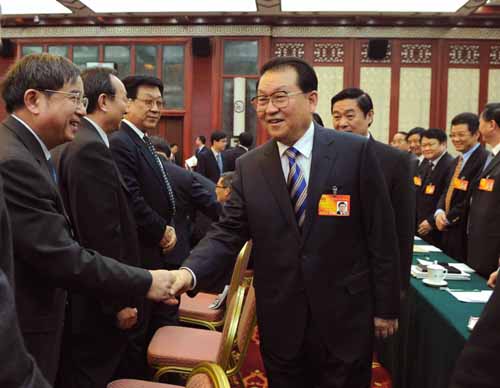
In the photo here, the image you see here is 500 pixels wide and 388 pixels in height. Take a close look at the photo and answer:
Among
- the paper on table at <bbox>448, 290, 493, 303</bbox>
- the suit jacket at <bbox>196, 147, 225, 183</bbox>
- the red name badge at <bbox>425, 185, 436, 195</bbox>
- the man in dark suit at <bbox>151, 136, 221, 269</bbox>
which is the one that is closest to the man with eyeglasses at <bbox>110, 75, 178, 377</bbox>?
the man in dark suit at <bbox>151, 136, 221, 269</bbox>

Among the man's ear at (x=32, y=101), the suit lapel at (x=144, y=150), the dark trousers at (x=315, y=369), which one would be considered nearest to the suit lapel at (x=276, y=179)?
the dark trousers at (x=315, y=369)

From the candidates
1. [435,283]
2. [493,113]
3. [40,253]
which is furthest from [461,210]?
[40,253]

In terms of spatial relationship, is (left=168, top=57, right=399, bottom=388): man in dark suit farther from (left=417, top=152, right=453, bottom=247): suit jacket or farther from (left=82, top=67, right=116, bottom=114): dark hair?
(left=417, top=152, right=453, bottom=247): suit jacket

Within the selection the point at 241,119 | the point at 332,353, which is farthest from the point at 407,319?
the point at 241,119

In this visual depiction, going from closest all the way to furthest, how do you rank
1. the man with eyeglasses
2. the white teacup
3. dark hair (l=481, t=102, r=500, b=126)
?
Answer: the white teacup, the man with eyeglasses, dark hair (l=481, t=102, r=500, b=126)

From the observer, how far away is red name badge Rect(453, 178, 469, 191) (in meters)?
4.00

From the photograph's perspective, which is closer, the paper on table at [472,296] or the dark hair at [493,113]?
the paper on table at [472,296]

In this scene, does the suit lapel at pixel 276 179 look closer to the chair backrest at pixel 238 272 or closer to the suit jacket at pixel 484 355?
the chair backrest at pixel 238 272

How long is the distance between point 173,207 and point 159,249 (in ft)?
0.83

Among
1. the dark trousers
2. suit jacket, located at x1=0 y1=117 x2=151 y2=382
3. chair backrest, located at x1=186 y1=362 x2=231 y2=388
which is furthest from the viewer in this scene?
the dark trousers

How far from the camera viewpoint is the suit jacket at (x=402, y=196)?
2305 millimetres

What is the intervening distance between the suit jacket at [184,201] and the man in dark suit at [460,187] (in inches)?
81.8

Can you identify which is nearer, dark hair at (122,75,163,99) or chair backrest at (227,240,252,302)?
chair backrest at (227,240,252,302)

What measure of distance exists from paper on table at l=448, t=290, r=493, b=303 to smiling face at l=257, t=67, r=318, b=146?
104 cm
